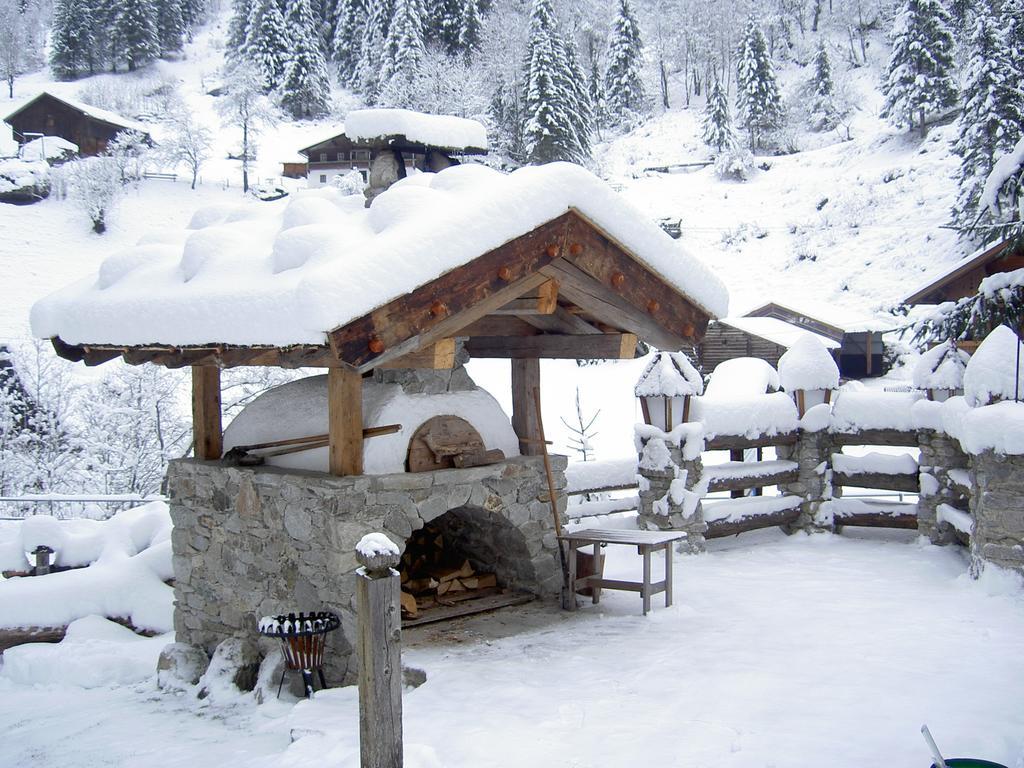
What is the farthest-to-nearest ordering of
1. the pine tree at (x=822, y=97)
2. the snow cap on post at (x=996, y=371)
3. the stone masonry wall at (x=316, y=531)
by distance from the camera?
the pine tree at (x=822, y=97)
the snow cap on post at (x=996, y=371)
the stone masonry wall at (x=316, y=531)

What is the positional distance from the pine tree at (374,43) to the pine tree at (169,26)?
20917mm

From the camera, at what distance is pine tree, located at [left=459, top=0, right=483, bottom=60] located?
53.8 meters

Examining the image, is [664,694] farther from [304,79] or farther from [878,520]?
[304,79]

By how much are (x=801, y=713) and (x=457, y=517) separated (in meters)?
3.99

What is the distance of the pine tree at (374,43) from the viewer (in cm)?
5231

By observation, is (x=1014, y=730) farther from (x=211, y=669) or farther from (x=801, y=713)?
(x=211, y=669)

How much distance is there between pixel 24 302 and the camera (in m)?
28.4

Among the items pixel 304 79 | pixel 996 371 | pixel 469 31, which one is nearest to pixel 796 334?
pixel 996 371

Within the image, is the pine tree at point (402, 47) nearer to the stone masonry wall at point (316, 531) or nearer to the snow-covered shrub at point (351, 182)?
the snow-covered shrub at point (351, 182)

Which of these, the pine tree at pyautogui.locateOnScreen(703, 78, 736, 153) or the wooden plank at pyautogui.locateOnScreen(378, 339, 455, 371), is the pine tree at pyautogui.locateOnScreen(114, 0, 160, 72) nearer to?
the pine tree at pyautogui.locateOnScreen(703, 78, 736, 153)

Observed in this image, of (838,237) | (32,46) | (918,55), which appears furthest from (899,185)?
(32,46)

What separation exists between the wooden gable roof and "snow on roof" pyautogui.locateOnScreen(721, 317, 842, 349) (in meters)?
20.9

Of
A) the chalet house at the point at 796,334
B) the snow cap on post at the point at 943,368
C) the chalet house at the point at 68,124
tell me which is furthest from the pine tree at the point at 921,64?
the chalet house at the point at 68,124

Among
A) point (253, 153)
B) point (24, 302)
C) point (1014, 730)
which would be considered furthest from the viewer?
point (253, 153)
